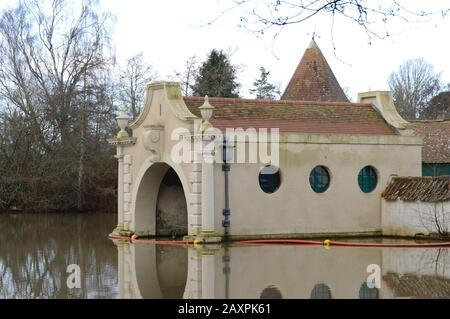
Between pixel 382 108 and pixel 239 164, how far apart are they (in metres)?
6.57

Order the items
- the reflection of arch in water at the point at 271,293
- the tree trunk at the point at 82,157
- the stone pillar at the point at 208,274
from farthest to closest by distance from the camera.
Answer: the tree trunk at the point at 82,157 → the stone pillar at the point at 208,274 → the reflection of arch in water at the point at 271,293

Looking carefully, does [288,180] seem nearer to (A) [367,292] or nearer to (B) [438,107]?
(A) [367,292]

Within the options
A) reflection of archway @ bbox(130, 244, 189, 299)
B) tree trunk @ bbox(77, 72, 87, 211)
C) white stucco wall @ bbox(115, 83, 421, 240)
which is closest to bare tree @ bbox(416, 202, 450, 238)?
white stucco wall @ bbox(115, 83, 421, 240)

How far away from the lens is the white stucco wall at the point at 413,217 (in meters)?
24.1

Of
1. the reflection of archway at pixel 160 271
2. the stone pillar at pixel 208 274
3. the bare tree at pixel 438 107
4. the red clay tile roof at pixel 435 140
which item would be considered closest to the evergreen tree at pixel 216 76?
the red clay tile roof at pixel 435 140

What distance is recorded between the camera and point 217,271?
57.4ft

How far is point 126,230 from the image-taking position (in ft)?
88.0

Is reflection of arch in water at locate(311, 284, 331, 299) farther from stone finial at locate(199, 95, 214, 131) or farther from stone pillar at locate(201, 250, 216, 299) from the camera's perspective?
stone finial at locate(199, 95, 214, 131)

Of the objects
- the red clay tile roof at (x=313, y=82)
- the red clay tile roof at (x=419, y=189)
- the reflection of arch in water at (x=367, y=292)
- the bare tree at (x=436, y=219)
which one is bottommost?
the reflection of arch in water at (x=367, y=292)

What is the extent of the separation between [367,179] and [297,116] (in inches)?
114

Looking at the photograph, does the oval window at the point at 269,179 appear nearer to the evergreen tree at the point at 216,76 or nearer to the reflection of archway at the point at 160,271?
the reflection of archway at the point at 160,271

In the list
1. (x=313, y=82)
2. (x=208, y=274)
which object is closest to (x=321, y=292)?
(x=208, y=274)

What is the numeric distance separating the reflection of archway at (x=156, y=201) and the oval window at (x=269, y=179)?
8.82ft

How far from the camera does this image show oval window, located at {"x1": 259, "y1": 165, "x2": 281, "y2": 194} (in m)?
24.5
